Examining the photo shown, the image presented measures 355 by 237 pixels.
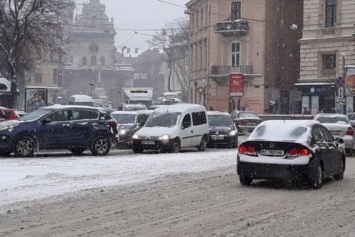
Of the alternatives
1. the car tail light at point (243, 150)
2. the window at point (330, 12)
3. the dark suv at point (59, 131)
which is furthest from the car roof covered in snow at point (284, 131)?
the window at point (330, 12)

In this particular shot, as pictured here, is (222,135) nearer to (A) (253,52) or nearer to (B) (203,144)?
(B) (203,144)

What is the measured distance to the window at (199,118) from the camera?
28.0 m

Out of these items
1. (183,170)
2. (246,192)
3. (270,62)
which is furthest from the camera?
(270,62)

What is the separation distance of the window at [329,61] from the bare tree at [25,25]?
21.3 meters

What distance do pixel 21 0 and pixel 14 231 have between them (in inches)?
1455

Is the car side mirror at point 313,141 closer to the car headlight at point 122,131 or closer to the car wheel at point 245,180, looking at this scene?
the car wheel at point 245,180

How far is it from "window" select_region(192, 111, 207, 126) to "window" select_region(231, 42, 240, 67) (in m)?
38.7

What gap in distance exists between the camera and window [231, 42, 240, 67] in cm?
6719

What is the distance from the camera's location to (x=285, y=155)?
50.2ft

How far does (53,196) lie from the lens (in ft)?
45.2

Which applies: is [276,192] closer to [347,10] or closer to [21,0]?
[21,0]

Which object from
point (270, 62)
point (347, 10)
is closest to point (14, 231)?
point (347, 10)

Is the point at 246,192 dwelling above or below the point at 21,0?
below

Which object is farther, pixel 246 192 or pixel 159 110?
pixel 159 110
